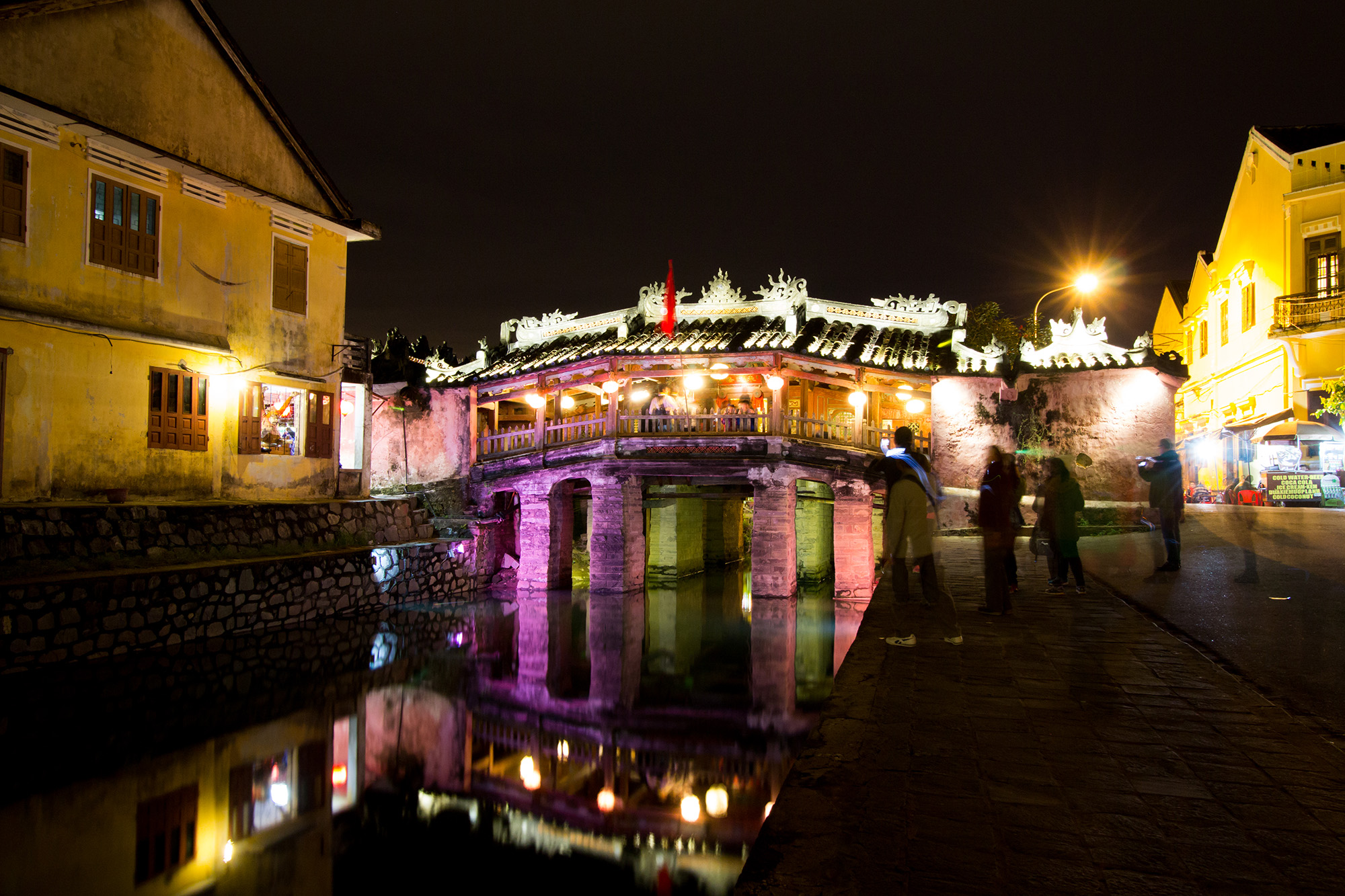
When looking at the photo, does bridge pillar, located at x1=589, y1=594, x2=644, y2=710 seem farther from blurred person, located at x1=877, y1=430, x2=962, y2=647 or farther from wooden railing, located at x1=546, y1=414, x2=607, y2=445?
blurred person, located at x1=877, y1=430, x2=962, y2=647

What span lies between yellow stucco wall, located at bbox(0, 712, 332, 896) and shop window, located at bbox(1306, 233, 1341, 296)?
32.1 m

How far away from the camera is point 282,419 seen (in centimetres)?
1820

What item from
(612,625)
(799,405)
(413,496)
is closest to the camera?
(612,625)

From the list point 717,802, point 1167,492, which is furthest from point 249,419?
point 1167,492

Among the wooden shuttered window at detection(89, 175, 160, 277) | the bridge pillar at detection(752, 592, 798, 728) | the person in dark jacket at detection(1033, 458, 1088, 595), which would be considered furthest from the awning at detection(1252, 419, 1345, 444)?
the wooden shuttered window at detection(89, 175, 160, 277)

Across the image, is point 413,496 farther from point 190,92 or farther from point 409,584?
point 190,92

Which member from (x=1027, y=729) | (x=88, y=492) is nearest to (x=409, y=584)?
(x=88, y=492)

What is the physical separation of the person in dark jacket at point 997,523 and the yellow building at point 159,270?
15.1m

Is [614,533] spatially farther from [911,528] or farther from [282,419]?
[911,528]

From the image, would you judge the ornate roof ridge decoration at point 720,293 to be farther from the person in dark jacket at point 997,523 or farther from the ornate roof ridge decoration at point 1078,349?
the person in dark jacket at point 997,523

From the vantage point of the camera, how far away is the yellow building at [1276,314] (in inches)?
960

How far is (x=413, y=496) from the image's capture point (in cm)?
2027

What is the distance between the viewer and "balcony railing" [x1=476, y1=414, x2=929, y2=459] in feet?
64.9

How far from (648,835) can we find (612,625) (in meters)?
10.2
